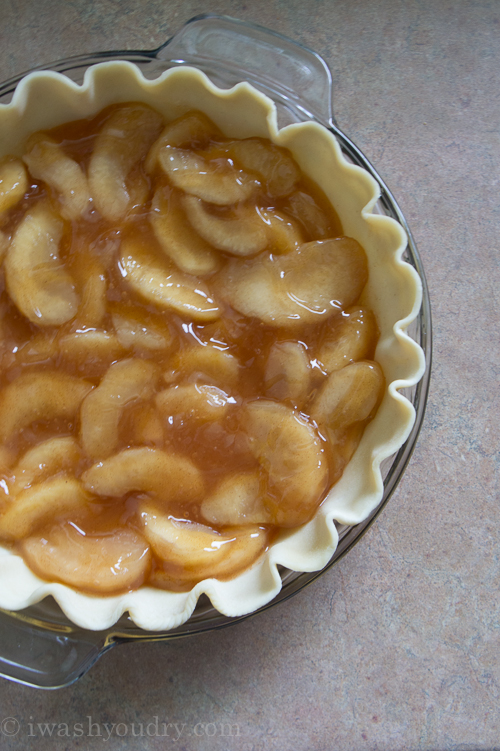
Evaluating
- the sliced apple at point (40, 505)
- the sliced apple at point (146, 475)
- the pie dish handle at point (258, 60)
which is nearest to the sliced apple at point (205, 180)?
the pie dish handle at point (258, 60)

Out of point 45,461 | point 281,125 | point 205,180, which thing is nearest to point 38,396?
point 45,461

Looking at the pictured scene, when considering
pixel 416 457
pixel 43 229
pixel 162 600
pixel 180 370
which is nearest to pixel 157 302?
pixel 180 370

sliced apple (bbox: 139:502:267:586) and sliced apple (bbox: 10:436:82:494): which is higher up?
sliced apple (bbox: 10:436:82:494)

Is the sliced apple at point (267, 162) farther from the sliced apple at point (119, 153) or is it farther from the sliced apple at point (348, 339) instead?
the sliced apple at point (348, 339)

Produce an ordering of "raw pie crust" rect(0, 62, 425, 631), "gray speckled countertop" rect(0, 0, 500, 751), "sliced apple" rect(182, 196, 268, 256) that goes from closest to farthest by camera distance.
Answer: "raw pie crust" rect(0, 62, 425, 631)
"sliced apple" rect(182, 196, 268, 256)
"gray speckled countertop" rect(0, 0, 500, 751)

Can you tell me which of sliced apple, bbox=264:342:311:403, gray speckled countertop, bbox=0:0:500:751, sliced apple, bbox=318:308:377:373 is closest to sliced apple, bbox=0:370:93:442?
sliced apple, bbox=264:342:311:403

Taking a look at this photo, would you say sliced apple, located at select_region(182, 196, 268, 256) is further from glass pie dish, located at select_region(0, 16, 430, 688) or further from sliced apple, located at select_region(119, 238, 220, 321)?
glass pie dish, located at select_region(0, 16, 430, 688)

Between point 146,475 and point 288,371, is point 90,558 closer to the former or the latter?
point 146,475
